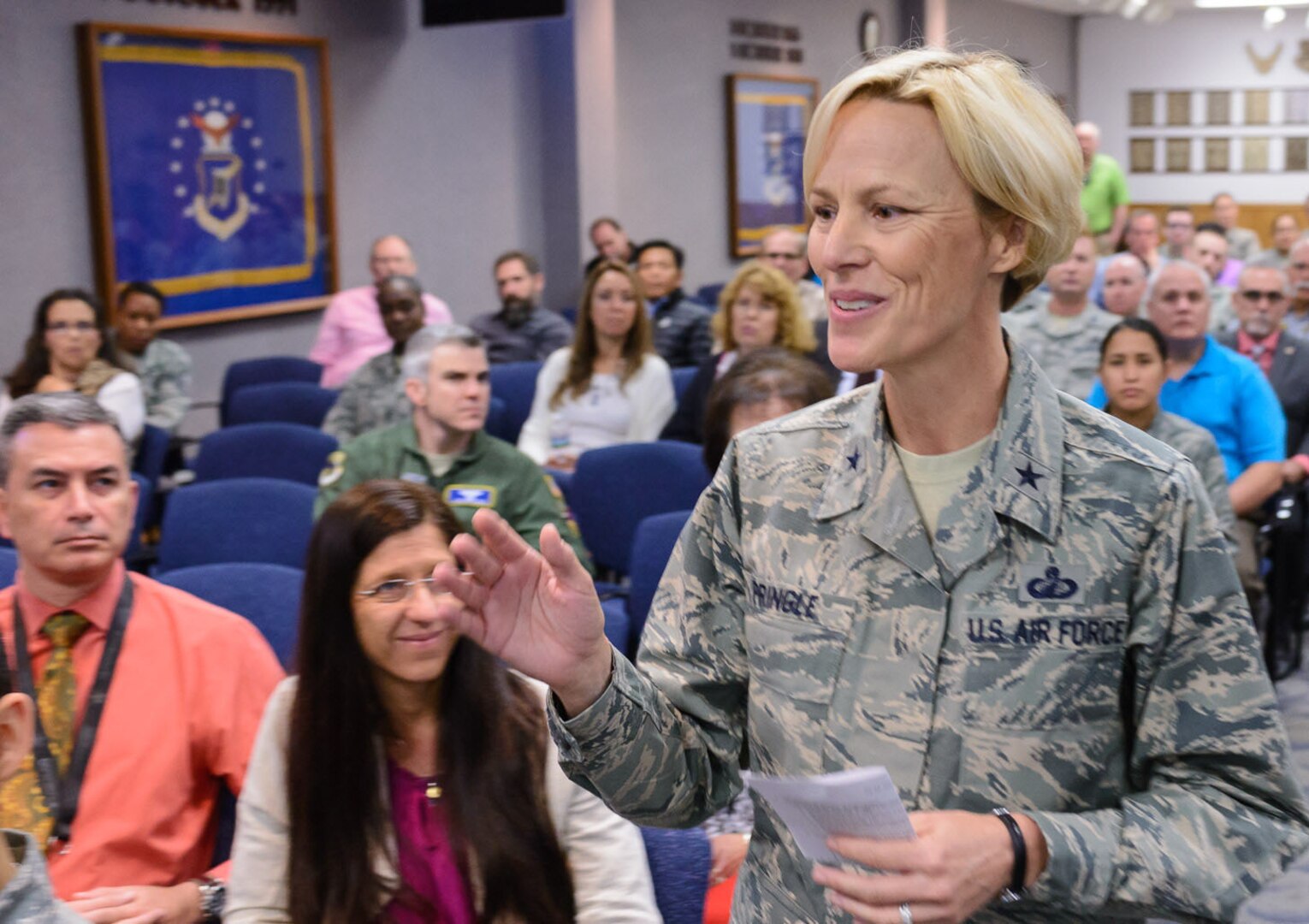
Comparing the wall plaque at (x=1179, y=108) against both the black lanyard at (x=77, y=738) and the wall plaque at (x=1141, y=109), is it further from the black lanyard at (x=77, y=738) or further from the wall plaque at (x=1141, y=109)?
the black lanyard at (x=77, y=738)

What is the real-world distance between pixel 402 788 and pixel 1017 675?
3.52 ft

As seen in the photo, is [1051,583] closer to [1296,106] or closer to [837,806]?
[837,806]

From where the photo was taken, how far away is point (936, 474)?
1.16m

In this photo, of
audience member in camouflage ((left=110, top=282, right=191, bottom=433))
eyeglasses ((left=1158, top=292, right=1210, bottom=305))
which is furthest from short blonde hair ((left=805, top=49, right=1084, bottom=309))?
audience member in camouflage ((left=110, top=282, right=191, bottom=433))

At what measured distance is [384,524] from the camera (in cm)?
204

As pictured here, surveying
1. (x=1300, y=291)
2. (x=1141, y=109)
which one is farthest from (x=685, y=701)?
(x=1141, y=109)

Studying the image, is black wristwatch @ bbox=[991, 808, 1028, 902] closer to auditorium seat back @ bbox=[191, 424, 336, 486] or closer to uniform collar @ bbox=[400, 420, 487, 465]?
uniform collar @ bbox=[400, 420, 487, 465]

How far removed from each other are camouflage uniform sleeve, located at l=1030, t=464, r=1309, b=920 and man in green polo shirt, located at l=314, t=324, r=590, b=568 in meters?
2.70

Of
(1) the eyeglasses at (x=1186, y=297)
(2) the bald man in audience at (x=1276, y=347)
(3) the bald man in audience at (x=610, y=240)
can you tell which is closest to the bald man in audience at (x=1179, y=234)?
(3) the bald man in audience at (x=610, y=240)

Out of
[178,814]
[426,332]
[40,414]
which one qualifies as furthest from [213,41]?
[178,814]

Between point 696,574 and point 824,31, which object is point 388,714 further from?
point 824,31

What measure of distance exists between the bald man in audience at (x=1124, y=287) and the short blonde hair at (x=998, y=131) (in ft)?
17.3

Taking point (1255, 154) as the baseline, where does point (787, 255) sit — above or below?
below

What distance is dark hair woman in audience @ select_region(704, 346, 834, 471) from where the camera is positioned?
135 inches
